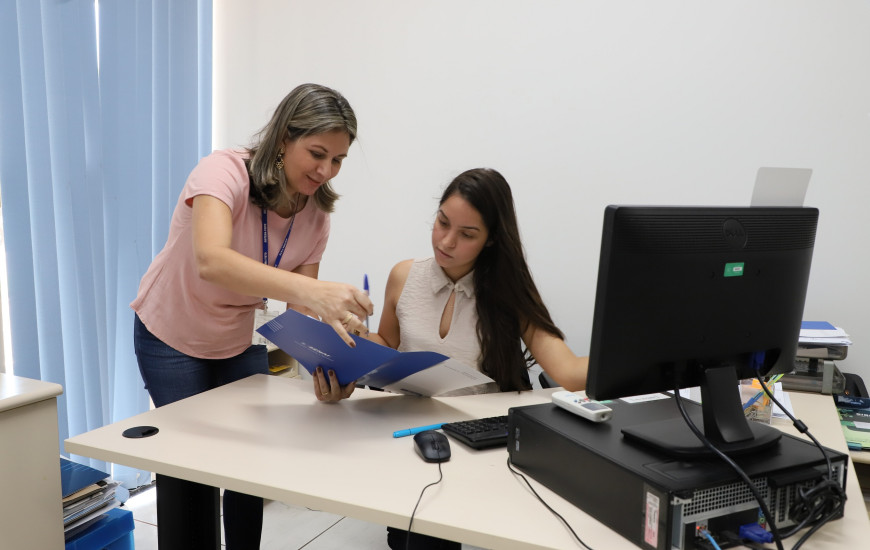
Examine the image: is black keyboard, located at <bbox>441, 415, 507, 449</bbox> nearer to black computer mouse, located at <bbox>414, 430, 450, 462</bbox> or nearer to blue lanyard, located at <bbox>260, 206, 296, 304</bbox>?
black computer mouse, located at <bbox>414, 430, 450, 462</bbox>

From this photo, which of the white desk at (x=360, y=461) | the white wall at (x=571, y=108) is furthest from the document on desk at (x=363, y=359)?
the white wall at (x=571, y=108)

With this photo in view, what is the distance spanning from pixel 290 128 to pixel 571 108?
1362 millimetres

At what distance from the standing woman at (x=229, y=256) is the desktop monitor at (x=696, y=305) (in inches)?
Result: 27.4

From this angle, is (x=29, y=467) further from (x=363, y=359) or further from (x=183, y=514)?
(x=363, y=359)

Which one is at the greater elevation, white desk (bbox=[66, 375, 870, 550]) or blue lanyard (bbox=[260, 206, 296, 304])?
blue lanyard (bbox=[260, 206, 296, 304])

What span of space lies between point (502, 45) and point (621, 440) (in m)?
2.02

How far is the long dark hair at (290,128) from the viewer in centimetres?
149

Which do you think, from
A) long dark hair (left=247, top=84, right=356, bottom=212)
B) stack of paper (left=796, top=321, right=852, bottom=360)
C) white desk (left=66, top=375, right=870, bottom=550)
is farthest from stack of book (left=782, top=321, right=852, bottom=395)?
long dark hair (left=247, top=84, right=356, bottom=212)

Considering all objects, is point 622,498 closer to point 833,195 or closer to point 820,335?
point 820,335

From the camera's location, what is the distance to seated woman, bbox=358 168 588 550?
1.69m

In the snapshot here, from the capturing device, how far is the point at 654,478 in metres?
0.82

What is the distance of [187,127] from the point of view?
286cm

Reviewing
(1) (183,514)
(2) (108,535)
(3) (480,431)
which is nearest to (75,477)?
(2) (108,535)

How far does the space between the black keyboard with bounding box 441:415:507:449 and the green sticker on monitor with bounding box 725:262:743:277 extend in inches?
19.7
